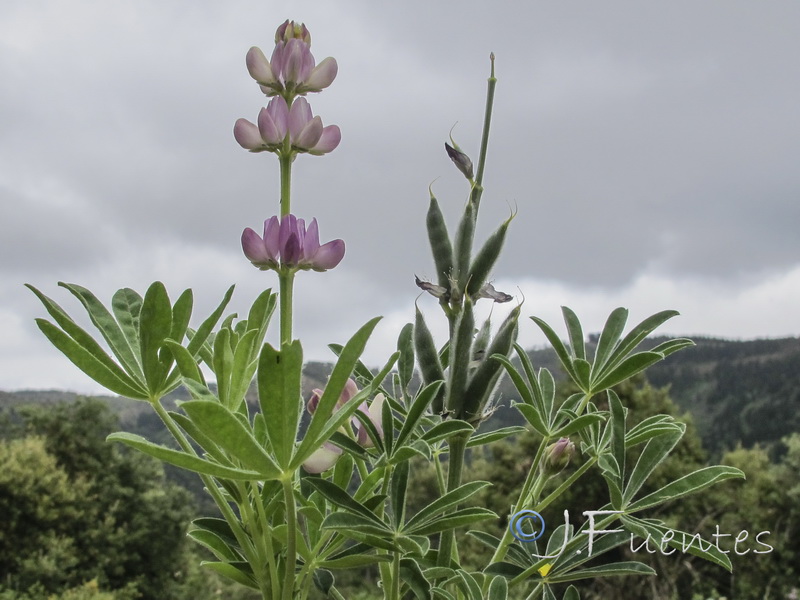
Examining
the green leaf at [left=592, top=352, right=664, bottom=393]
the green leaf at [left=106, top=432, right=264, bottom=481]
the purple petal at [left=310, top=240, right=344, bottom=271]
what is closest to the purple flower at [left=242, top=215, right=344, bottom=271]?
the purple petal at [left=310, top=240, right=344, bottom=271]

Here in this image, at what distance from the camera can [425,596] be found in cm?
64

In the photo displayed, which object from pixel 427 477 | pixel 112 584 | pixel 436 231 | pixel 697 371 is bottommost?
pixel 112 584

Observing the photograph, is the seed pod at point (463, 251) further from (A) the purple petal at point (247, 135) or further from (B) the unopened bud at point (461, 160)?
(A) the purple petal at point (247, 135)

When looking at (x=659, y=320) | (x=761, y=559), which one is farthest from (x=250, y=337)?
(x=761, y=559)

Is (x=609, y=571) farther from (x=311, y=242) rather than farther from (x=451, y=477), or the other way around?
(x=311, y=242)

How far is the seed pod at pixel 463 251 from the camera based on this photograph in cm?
66

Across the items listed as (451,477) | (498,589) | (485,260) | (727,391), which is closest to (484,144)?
(485,260)

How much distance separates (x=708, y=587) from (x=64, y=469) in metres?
11.6

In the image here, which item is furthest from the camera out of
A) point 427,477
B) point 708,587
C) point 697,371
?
point 697,371

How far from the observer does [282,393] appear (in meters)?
0.52

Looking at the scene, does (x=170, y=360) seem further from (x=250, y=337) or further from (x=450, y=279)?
(x=450, y=279)

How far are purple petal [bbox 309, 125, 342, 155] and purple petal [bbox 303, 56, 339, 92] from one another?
0.04 meters

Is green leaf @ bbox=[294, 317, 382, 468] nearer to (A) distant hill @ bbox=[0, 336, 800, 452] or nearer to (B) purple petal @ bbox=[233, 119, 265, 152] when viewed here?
(B) purple petal @ bbox=[233, 119, 265, 152]

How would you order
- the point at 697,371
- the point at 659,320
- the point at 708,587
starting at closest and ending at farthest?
1. the point at 659,320
2. the point at 708,587
3. the point at 697,371
